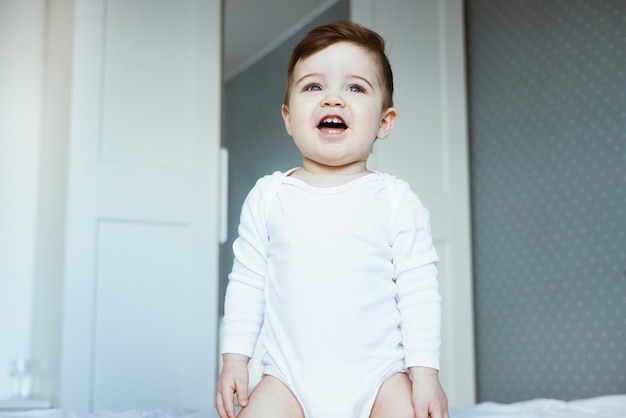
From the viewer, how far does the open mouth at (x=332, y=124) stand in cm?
130

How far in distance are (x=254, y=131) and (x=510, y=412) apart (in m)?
1.31

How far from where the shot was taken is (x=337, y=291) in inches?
48.6

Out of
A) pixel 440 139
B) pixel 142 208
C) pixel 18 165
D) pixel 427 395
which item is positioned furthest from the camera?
pixel 440 139

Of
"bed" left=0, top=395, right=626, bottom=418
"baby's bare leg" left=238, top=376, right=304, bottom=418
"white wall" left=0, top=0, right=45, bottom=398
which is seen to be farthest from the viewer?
"white wall" left=0, top=0, right=45, bottom=398

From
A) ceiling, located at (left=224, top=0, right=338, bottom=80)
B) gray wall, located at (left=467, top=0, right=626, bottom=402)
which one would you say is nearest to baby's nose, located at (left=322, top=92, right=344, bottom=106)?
ceiling, located at (left=224, top=0, right=338, bottom=80)

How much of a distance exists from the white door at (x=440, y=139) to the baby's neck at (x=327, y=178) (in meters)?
1.63

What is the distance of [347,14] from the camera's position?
9.77 ft

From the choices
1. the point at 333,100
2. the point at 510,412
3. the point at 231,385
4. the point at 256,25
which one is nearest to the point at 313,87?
the point at 333,100

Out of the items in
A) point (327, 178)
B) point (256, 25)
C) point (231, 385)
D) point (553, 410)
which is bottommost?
point (553, 410)

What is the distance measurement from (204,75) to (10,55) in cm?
73

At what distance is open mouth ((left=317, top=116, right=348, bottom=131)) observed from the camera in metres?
1.30

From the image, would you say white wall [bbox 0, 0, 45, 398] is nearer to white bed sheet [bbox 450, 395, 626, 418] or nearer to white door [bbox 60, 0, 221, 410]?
white door [bbox 60, 0, 221, 410]

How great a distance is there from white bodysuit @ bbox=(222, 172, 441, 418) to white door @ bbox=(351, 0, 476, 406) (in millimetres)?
1679

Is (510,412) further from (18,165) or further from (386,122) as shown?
(18,165)
